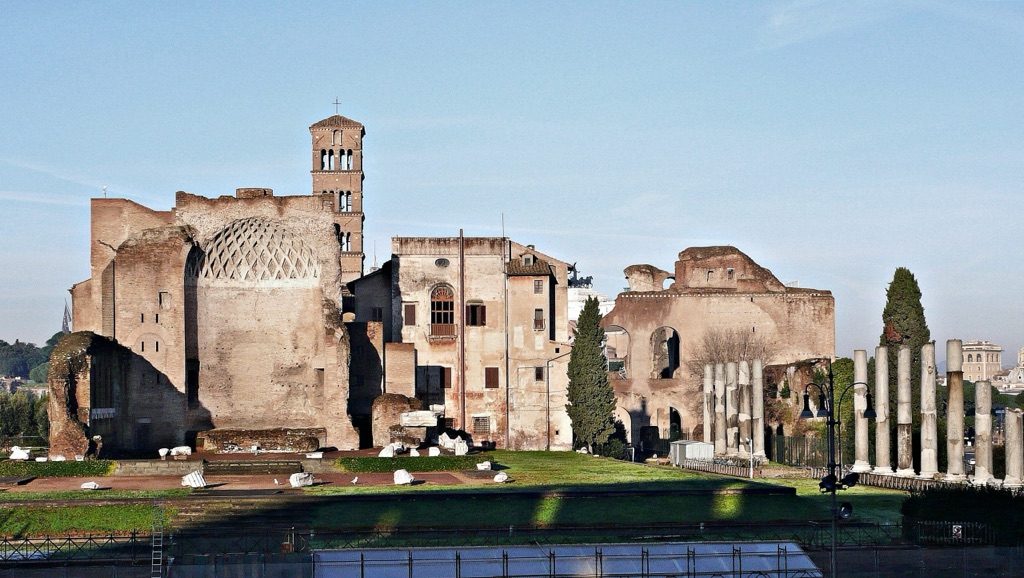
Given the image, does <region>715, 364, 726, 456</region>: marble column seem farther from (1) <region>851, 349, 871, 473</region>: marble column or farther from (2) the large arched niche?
(2) the large arched niche

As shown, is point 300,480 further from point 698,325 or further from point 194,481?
point 698,325

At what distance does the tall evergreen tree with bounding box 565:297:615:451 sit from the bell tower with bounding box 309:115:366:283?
27533 mm

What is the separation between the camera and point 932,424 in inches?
1801

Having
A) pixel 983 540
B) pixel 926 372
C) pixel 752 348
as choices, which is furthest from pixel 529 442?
pixel 983 540

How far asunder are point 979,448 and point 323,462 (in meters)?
22.7

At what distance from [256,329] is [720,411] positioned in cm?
2064

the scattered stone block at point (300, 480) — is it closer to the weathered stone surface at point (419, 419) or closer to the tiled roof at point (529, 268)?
the weathered stone surface at point (419, 419)

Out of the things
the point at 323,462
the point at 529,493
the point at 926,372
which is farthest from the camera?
the point at 323,462

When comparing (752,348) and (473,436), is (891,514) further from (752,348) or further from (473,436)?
(752,348)

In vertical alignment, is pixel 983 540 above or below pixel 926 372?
below

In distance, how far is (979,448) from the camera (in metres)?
43.2

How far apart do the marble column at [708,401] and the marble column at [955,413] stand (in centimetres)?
2029

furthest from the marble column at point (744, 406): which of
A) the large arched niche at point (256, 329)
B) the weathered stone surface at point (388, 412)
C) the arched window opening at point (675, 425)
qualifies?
the large arched niche at point (256, 329)

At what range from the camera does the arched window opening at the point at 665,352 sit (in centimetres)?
8019
